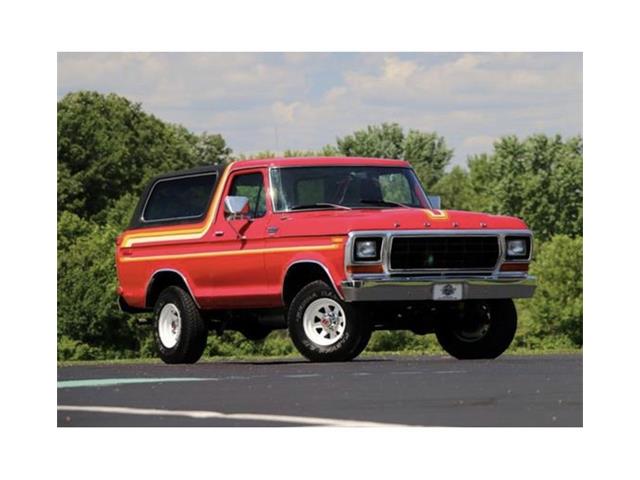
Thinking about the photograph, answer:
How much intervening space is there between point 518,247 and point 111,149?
Result: 33763 mm

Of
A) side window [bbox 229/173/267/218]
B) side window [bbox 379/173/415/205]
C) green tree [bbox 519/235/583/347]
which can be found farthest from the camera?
green tree [bbox 519/235/583/347]

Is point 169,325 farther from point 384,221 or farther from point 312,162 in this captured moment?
point 384,221

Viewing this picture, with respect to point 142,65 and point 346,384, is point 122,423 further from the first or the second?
point 142,65

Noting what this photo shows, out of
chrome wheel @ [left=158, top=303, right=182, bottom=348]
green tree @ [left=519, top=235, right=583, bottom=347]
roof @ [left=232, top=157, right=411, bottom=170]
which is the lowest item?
green tree @ [left=519, top=235, right=583, bottom=347]

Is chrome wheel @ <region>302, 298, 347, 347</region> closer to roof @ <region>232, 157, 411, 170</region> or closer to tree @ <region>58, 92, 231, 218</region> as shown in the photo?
roof @ <region>232, 157, 411, 170</region>

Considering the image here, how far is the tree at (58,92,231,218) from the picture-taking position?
47.6 metres

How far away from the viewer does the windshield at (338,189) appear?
750 inches

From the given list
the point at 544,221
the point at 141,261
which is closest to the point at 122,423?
the point at 141,261

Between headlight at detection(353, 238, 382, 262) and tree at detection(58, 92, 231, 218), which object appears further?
tree at detection(58, 92, 231, 218)

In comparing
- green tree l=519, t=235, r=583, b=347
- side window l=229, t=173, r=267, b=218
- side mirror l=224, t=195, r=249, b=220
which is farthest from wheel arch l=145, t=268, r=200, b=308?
green tree l=519, t=235, r=583, b=347

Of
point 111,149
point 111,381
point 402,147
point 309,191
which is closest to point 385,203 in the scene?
point 309,191

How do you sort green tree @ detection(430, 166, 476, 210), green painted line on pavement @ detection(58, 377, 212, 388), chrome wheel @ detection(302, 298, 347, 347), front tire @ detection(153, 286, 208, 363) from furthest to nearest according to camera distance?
green tree @ detection(430, 166, 476, 210) → front tire @ detection(153, 286, 208, 363) → chrome wheel @ detection(302, 298, 347, 347) → green painted line on pavement @ detection(58, 377, 212, 388)

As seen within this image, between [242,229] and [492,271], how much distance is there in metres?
2.70

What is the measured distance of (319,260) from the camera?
18094 millimetres
